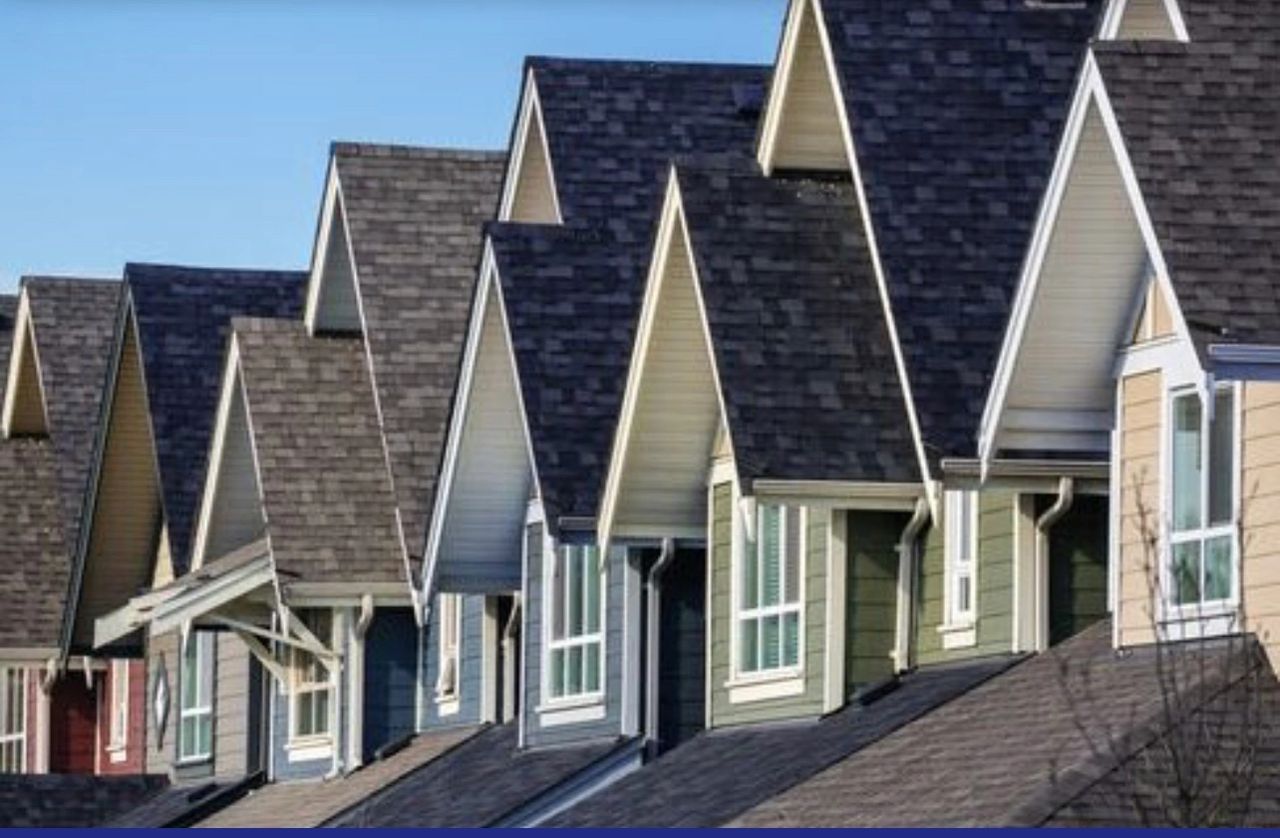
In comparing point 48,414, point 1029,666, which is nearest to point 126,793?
point 48,414

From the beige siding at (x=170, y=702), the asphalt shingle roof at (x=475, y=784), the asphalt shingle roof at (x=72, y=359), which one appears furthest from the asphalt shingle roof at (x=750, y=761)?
the asphalt shingle roof at (x=72, y=359)

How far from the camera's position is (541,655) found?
33938 millimetres

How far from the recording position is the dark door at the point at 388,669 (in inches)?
1547

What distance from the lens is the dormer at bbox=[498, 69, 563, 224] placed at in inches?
1346

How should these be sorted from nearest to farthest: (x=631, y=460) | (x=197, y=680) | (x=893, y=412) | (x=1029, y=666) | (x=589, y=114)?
(x=1029, y=666) → (x=893, y=412) → (x=631, y=460) → (x=589, y=114) → (x=197, y=680)

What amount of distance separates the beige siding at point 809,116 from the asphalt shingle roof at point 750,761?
3581mm

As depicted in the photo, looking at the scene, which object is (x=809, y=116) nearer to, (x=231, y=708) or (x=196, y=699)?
(x=231, y=708)

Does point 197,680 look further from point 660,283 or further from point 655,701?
point 660,283

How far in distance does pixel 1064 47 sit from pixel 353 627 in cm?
1301

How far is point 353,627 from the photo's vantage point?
129 ft

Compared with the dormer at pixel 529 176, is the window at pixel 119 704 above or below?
below

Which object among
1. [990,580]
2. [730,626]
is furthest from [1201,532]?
[730,626]

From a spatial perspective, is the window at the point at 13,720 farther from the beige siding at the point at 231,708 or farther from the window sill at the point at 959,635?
the window sill at the point at 959,635

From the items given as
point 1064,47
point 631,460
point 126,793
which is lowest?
point 126,793
